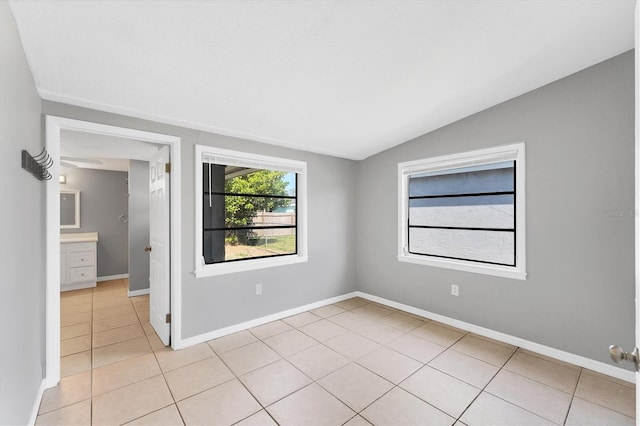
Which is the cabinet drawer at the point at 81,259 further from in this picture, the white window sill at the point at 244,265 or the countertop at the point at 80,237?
the white window sill at the point at 244,265

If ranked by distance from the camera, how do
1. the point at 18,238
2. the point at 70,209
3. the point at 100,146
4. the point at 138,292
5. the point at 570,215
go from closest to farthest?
the point at 18,238 < the point at 570,215 < the point at 100,146 < the point at 138,292 < the point at 70,209

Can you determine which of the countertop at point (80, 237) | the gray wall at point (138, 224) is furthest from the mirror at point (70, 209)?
the gray wall at point (138, 224)

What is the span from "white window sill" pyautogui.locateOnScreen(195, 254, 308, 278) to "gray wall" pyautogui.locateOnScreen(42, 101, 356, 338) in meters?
0.05

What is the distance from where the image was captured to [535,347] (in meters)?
2.70

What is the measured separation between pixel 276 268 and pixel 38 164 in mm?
2323

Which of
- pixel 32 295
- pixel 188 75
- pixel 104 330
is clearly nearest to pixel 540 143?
pixel 188 75

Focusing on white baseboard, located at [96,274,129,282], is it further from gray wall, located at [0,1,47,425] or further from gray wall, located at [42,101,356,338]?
gray wall, located at [0,1,47,425]

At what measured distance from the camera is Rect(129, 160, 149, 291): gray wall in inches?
181

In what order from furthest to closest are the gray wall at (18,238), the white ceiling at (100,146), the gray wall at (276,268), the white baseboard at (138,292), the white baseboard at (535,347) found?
the white baseboard at (138,292) < the gray wall at (276,268) < the white ceiling at (100,146) < the white baseboard at (535,347) < the gray wall at (18,238)

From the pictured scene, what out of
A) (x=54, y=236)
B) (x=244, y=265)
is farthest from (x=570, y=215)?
(x=54, y=236)

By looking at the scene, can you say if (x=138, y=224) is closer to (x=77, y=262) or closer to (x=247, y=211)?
(x=77, y=262)

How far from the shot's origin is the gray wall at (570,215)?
2.29 metres

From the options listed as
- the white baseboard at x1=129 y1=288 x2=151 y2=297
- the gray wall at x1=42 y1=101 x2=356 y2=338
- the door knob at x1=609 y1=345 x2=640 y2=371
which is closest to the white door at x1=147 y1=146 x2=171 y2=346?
the gray wall at x1=42 y1=101 x2=356 y2=338

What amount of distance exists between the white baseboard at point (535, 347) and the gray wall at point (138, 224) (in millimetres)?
3993
